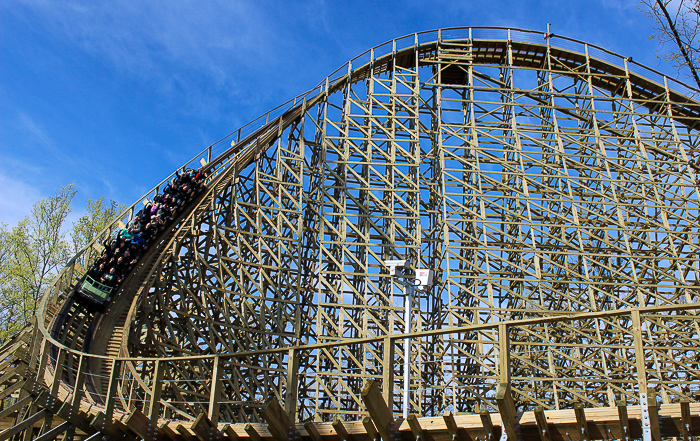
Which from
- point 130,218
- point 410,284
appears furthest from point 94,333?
point 410,284

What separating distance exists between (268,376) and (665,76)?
13839 mm

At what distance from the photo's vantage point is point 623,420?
3818 mm

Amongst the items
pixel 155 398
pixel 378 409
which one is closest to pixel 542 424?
pixel 378 409

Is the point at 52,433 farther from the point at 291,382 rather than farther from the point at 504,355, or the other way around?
the point at 504,355

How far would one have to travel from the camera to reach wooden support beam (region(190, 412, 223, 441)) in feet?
17.3

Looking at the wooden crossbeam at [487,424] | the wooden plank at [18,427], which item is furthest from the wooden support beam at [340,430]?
the wooden plank at [18,427]

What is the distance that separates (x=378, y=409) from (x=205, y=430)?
1.93 meters

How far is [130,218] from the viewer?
15.0 meters

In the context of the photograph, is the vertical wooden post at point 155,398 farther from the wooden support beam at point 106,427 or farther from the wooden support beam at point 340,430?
the wooden support beam at point 340,430

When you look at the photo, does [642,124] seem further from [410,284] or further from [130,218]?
[130,218]

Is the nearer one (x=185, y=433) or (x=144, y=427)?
(x=185, y=433)

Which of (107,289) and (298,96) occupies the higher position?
(298,96)

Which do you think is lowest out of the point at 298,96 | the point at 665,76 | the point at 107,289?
the point at 107,289

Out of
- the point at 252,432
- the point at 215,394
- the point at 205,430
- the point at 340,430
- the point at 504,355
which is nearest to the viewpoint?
the point at 504,355
